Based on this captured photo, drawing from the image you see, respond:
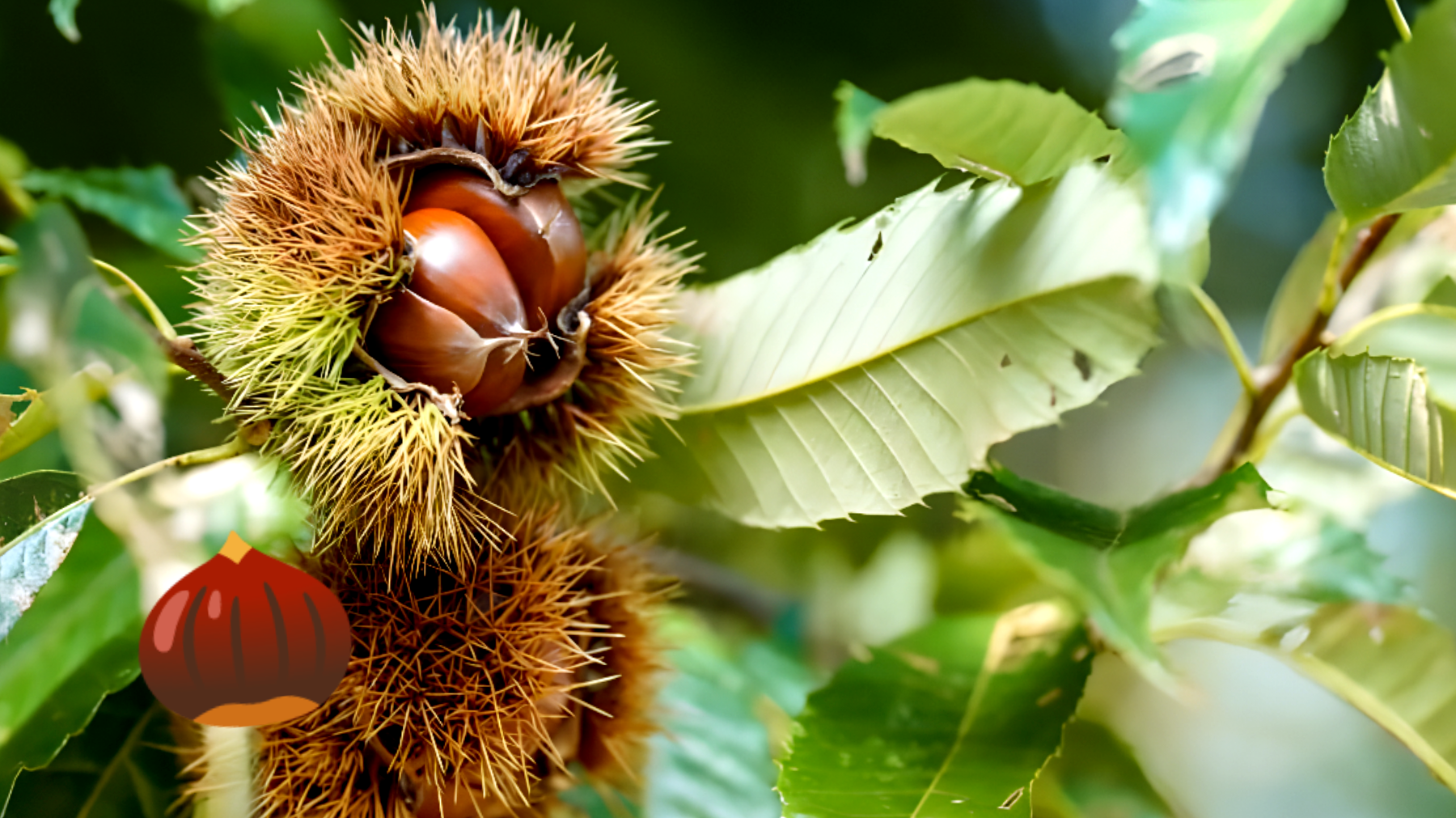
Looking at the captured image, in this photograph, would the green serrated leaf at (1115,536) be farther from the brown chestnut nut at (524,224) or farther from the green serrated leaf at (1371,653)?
the brown chestnut nut at (524,224)

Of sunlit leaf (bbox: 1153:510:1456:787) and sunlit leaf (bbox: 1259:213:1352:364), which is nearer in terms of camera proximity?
sunlit leaf (bbox: 1153:510:1456:787)

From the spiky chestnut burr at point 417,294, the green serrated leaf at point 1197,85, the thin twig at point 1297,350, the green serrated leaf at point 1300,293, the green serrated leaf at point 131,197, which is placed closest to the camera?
the green serrated leaf at point 1197,85

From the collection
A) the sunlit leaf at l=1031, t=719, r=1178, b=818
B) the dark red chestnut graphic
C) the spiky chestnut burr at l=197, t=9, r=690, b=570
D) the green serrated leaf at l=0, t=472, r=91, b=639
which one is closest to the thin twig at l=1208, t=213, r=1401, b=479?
the sunlit leaf at l=1031, t=719, r=1178, b=818

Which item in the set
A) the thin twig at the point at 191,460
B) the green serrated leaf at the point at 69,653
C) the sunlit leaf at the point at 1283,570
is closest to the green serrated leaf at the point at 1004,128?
the sunlit leaf at the point at 1283,570

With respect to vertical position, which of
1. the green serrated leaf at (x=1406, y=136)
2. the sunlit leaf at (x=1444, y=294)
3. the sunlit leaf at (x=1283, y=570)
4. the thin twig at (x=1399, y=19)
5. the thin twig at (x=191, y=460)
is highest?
the thin twig at (x=1399, y=19)

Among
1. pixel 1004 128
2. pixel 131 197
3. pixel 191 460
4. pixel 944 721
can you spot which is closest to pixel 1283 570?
pixel 944 721

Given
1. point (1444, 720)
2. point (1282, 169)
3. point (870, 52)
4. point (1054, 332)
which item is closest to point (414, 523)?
point (1054, 332)

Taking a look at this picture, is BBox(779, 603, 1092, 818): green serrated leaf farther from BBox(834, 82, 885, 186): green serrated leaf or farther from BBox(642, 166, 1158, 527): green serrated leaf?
BBox(834, 82, 885, 186): green serrated leaf
